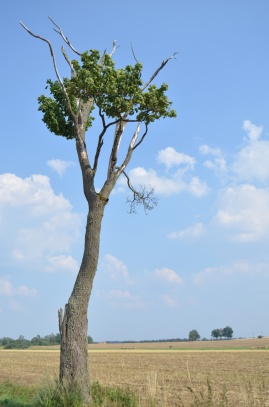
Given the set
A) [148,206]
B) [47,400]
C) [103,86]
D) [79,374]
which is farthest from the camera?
[148,206]

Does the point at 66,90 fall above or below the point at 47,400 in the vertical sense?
above

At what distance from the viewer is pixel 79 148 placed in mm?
16297

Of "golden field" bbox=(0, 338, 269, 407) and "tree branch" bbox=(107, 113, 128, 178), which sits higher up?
"tree branch" bbox=(107, 113, 128, 178)

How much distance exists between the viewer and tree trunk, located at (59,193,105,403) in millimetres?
13297

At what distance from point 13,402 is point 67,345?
2433 mm

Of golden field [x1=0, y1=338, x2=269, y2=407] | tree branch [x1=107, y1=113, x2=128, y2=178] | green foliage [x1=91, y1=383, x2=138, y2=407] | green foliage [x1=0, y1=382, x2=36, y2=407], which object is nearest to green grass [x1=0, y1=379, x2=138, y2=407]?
green foliage [x1=91, y1=383, x2=138, y2=407]

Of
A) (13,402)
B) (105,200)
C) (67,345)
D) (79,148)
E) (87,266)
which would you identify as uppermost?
(79,148)

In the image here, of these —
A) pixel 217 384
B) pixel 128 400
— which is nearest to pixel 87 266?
pixel 128 400

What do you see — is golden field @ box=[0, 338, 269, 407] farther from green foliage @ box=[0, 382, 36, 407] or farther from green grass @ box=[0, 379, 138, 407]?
green foliage @ box=[0, 382, 36, 407]

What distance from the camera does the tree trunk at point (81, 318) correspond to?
13.3 m

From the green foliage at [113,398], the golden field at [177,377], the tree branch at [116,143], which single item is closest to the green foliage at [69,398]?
the green foliage at [113,398]

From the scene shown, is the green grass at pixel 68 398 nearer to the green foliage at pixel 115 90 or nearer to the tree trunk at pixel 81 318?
the tree trunk at pixel 81 318

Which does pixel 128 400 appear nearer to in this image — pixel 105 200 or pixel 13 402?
pixel 13 402

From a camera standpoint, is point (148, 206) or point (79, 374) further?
point (148, 206)
